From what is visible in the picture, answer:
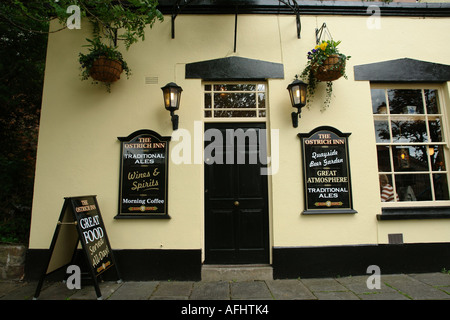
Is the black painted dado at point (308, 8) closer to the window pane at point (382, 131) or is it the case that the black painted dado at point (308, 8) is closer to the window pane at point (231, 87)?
the window pane at point (231, 87)

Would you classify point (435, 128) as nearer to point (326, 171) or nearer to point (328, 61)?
point (326, 171)

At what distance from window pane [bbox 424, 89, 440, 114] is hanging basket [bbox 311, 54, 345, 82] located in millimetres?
2013

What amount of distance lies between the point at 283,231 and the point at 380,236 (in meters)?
1.61

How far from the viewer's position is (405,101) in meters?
4.09

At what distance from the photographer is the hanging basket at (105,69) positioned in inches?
136

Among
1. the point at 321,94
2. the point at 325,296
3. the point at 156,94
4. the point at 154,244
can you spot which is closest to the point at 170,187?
the point at 154,244

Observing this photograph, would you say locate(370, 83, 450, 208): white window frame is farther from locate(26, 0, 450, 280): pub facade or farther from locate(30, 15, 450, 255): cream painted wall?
locate(30, 15, 450, 255): cream painted wall

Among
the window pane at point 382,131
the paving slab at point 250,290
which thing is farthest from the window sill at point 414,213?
the paving slab at point 250,290

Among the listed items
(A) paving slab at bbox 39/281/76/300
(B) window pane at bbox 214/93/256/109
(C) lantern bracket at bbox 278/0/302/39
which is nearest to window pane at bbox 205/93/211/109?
(B) window pane at bbox 214/93/256/109

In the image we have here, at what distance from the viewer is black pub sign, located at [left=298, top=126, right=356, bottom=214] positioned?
3623mm

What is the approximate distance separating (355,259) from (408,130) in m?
2.52
